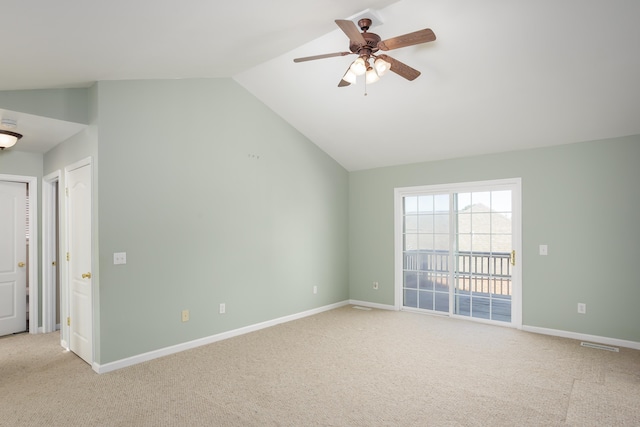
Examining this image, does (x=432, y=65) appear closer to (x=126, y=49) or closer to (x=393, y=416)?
(x=126, y=49)

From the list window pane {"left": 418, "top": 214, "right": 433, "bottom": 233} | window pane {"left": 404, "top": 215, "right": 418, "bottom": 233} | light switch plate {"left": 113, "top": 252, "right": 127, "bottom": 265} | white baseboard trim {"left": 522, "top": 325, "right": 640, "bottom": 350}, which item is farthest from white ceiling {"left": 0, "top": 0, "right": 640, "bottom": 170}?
white baseboard trim {"left": 522, "top": 325, "right": 640, "bottom": 350}

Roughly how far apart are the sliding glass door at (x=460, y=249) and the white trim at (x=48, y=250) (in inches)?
188

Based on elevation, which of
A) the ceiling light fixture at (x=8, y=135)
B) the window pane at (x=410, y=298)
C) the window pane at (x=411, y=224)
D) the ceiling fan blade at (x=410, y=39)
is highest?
the ceiling fan blade at (x=410, y=39)

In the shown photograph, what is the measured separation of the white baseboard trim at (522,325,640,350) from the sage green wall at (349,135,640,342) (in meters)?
0.04

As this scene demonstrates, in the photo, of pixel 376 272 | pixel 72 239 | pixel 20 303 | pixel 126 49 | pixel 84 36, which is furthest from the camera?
pixel 376 272

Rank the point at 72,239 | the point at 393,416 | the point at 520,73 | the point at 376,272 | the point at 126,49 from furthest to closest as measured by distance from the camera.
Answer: the point at 376,272, the point at 72,239, the point at 520,73, the point at 126,49, the point at 393,416

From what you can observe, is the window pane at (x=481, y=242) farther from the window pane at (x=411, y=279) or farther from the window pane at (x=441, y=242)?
the window pane at (x=411, y=279)

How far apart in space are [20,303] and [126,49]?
3838 millimetres

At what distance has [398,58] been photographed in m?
3.67

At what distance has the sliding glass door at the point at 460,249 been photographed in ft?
16.5

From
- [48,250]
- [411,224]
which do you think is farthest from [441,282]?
[48,250]

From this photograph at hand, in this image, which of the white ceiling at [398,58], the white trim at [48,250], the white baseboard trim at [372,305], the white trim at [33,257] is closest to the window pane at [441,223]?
the white ceiling at [398,58]

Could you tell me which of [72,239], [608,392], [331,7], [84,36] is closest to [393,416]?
[608,392]

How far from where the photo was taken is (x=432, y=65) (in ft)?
12.1
